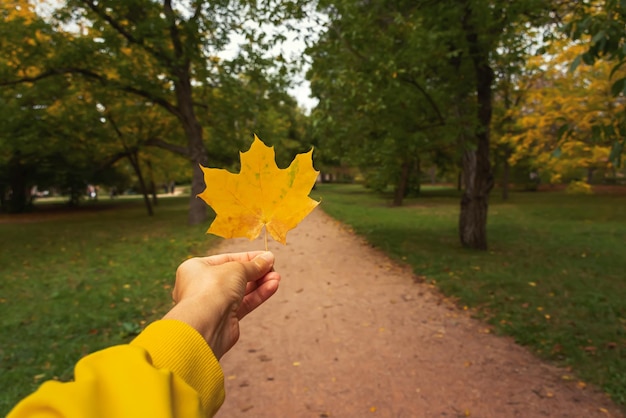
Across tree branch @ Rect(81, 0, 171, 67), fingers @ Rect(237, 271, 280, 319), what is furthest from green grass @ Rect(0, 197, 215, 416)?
tree branch @ Rect(81, 0, 171, 67)

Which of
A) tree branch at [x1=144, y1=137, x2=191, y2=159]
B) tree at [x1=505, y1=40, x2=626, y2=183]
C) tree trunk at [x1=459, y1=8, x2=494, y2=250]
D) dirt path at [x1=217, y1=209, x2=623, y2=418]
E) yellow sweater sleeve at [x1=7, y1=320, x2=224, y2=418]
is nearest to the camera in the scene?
yellow sweater sleeve at [x1=7, y1=320, x2=224, y2=418]

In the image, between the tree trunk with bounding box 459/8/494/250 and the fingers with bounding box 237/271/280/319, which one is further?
the tree trunk with bounding box 459/8/494/250

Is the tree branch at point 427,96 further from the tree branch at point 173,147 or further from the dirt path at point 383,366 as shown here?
the tree branch at point 173,147

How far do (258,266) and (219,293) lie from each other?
0.27 m

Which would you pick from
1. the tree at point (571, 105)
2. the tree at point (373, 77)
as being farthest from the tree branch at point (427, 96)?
the tree at point (571, 105)

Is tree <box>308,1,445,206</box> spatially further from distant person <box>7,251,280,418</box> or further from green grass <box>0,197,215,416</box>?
distant person <box>7,251,280,418</box>

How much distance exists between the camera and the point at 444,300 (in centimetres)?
582

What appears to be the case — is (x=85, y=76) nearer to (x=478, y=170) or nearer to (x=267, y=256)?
(x=478, y=170)

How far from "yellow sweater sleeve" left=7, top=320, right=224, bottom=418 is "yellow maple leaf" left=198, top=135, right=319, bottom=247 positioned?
570mm

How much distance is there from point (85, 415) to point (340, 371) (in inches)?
138

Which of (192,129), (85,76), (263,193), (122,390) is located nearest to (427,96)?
(263,193)

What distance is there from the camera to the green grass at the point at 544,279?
4090 millimetres

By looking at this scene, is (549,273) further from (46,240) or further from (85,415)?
(46,240)

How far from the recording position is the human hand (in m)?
1.21
